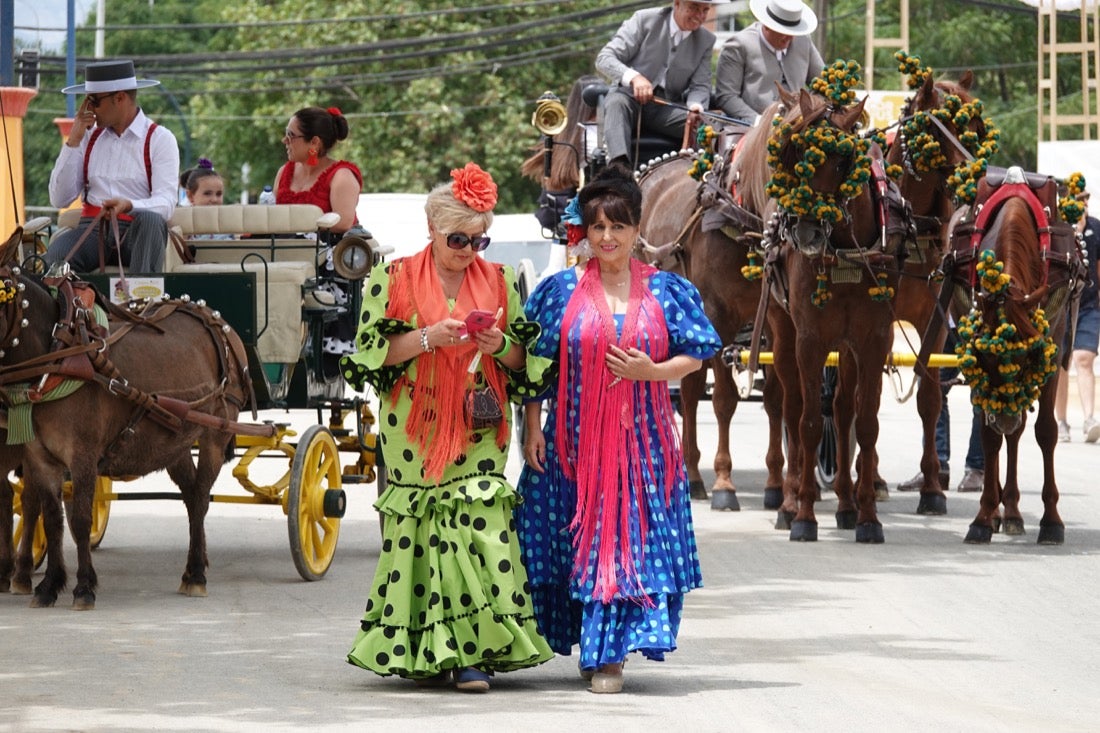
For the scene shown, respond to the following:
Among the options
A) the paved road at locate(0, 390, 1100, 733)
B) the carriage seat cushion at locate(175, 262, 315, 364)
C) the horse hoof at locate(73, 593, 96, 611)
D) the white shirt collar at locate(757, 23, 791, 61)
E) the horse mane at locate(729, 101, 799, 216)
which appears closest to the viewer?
the paved road at locate(0, 390, 1100, 733)

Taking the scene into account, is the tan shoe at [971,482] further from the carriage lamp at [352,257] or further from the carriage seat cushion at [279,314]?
the carriage seat cushion at [279,314]

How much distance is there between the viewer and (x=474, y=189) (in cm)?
770

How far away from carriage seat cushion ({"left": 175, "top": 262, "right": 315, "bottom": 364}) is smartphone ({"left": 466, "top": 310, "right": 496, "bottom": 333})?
389cm

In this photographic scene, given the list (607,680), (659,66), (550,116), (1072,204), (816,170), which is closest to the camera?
(607,680)

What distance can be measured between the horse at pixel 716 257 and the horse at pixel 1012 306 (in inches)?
68.3

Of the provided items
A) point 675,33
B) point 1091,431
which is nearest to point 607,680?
point 675,33

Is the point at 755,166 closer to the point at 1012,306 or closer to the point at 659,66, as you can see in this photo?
the point at 1012,306

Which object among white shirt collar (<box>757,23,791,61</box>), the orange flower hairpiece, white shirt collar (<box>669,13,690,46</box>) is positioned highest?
white shirt collar (<box>669,13,690,46</box>)

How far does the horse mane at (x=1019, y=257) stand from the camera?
12.0m

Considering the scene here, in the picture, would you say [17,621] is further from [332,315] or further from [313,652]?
[332,315]

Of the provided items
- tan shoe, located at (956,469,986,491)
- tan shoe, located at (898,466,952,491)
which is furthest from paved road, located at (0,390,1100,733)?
tan shoe, located at (956,469,986,491)

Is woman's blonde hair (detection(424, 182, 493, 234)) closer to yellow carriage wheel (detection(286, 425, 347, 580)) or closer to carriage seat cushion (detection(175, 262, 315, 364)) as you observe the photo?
yellow carriage wheel (detection(286, 425, 347, 580))

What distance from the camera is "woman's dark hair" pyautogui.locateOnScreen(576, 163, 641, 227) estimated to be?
310 inches

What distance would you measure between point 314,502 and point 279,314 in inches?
41.6
